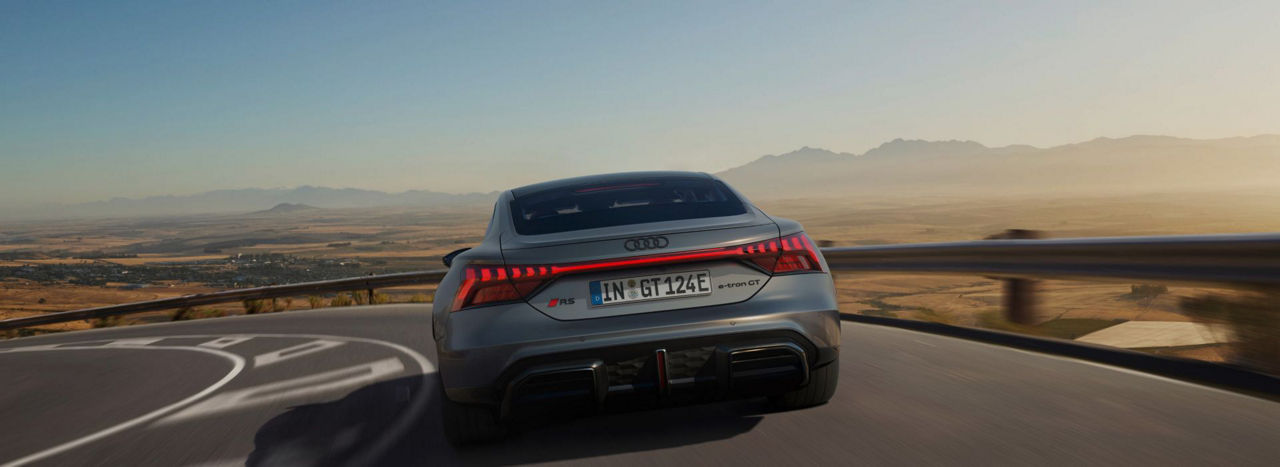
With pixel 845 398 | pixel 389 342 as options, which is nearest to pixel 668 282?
pixel 845 398

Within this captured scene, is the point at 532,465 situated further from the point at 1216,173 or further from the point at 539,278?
the point at 1216,173

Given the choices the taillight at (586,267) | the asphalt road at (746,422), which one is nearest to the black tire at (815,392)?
the asphalt road at (746,422)

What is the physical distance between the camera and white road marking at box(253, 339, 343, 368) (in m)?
9.75

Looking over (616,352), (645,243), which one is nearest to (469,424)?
(616,352)

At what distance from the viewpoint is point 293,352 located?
10422mm

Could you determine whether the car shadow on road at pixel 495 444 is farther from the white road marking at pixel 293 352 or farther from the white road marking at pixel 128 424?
the white road marking at pixel 293 352

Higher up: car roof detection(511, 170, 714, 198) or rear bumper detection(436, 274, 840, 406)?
car roof detection(511, 170, 714, 198)

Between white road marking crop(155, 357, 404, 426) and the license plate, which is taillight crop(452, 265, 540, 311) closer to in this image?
the license plate

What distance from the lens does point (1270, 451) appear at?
3570 millimetres

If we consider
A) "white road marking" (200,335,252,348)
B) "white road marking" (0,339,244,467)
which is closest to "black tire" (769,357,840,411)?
"white road marking" (0,339,244,467)

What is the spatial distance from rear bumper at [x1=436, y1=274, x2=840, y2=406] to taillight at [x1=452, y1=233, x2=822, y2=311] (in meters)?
0.07

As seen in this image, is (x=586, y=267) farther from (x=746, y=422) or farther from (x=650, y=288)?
(x=746, y=422)

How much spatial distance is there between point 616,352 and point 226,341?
11.2 m

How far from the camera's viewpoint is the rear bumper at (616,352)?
3811 millimetres
